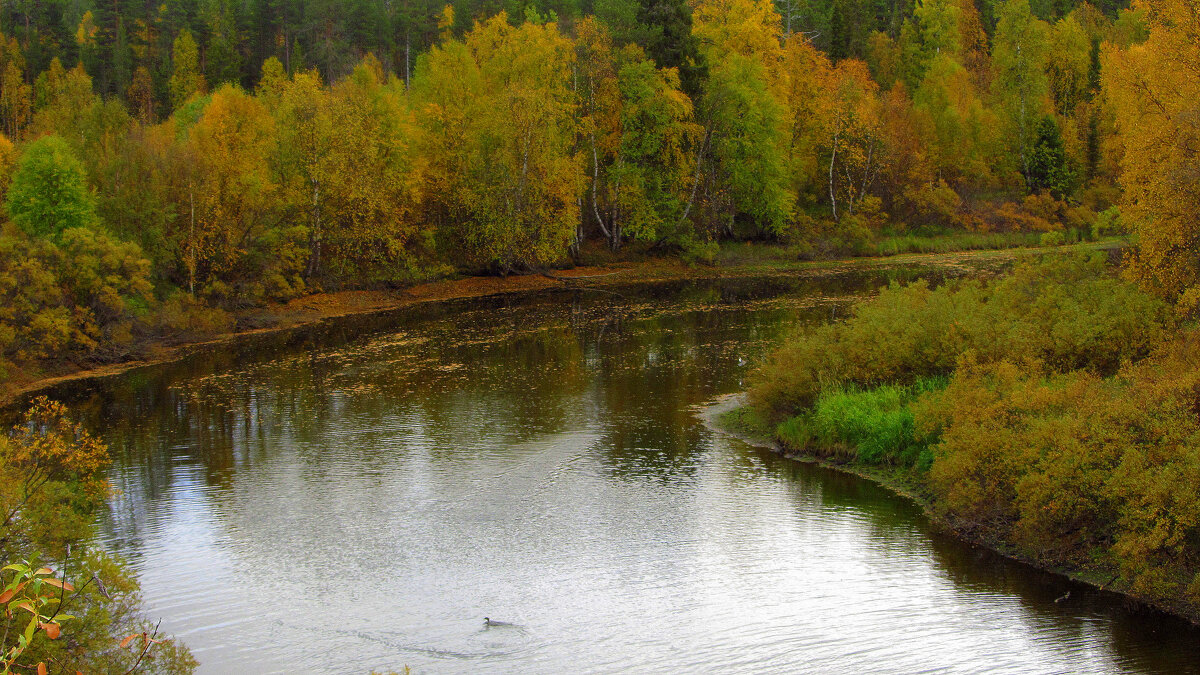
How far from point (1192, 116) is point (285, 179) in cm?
3788

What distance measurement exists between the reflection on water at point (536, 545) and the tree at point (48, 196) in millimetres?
8842

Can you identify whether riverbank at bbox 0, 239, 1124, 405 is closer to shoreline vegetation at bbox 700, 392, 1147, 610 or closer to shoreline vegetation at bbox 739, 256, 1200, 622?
shoreline vegetation at bbox 739, 256, 1200, 622

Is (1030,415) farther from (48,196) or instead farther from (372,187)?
(372,187)

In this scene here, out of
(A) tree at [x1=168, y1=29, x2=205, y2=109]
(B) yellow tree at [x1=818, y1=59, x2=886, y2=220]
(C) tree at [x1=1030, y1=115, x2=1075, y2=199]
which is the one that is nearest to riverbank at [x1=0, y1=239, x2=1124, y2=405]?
(B) yellow tree at [x1=818, y1=59, x2=886, y2=220]

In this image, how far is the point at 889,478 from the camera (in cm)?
2086

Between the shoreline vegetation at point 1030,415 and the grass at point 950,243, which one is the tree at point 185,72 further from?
the shoreline vegetation at point 1030,415

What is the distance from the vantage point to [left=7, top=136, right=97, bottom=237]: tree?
37219 millimetres

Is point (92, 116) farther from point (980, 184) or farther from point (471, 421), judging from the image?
point (980, 184)

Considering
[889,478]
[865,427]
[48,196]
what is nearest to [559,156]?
[48,196]

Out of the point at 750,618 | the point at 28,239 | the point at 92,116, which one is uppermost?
the point at 92,116

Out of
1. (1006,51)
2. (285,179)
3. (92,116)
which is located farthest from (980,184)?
(92,116)

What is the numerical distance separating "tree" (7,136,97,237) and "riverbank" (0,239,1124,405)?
5545mm

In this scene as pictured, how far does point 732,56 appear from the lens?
58.6 m

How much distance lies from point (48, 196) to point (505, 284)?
21379 millimetres
